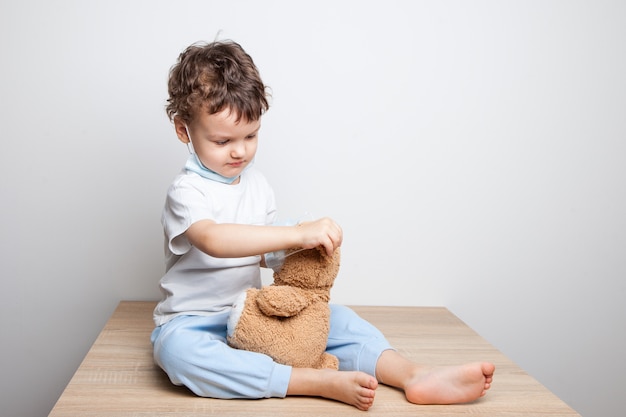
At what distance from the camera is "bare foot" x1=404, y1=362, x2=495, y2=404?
1.10 m

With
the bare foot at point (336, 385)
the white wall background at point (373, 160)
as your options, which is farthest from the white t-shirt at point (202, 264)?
the white wall background at point (373, 160)

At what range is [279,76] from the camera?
1626 mm

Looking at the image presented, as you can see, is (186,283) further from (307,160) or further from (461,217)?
(461,217)

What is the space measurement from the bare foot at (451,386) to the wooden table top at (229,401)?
14 millimetres

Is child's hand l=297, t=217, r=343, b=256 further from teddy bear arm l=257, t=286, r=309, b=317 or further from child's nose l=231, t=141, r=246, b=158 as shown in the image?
child's nose l=231, t=141, r=246, b=158

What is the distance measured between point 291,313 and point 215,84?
41cm

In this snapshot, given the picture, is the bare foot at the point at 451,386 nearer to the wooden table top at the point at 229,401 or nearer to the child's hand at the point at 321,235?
the wooden table top at the point at 229,401

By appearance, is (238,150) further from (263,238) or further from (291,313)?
(291,313)

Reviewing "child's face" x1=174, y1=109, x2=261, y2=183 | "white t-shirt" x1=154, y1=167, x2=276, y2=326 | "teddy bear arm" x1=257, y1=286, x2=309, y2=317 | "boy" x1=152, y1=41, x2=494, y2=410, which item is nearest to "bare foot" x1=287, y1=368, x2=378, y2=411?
"boy" x1=152, y1=41, x2=494, y2=410

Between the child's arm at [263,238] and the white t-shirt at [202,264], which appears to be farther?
the white t-shirt at [202,264]

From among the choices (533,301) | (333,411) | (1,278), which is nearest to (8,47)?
(1,278)

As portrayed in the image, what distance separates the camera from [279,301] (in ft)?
3.58

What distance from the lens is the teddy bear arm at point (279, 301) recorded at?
3.58ft

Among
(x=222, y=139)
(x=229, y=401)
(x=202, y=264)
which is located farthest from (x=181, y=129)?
(x=229, y=401)
